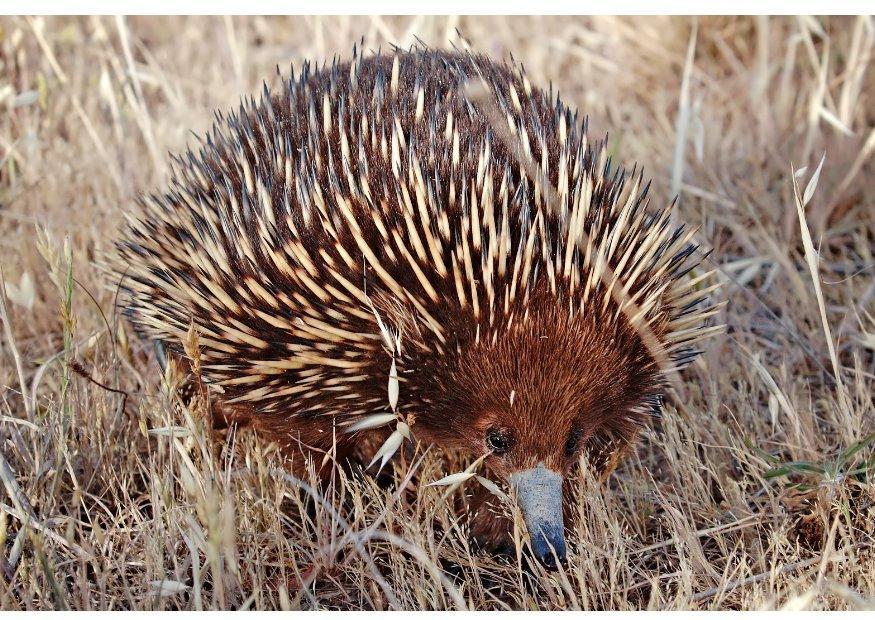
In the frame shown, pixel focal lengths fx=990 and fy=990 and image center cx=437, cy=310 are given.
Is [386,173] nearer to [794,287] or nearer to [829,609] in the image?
[829,609]

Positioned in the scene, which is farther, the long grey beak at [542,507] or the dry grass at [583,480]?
the dry grass at [583,480]

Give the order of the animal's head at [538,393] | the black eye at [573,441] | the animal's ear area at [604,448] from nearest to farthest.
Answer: the animal's head at [538,393], the black eye at [573,441], the animal's ear area at [604,448]

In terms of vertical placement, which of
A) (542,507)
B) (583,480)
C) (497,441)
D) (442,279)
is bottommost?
(583,480)

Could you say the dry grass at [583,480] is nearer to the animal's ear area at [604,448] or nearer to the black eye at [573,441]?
the animal's ear area at [604,448]

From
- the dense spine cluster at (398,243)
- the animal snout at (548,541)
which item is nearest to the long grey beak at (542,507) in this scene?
the animal snout at (548,541)

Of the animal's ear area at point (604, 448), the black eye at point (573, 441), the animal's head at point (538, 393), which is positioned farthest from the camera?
the animal's ear area at point (604, 448)

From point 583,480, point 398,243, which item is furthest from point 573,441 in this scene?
point 398,243

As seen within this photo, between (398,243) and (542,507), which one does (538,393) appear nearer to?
(542,507)
